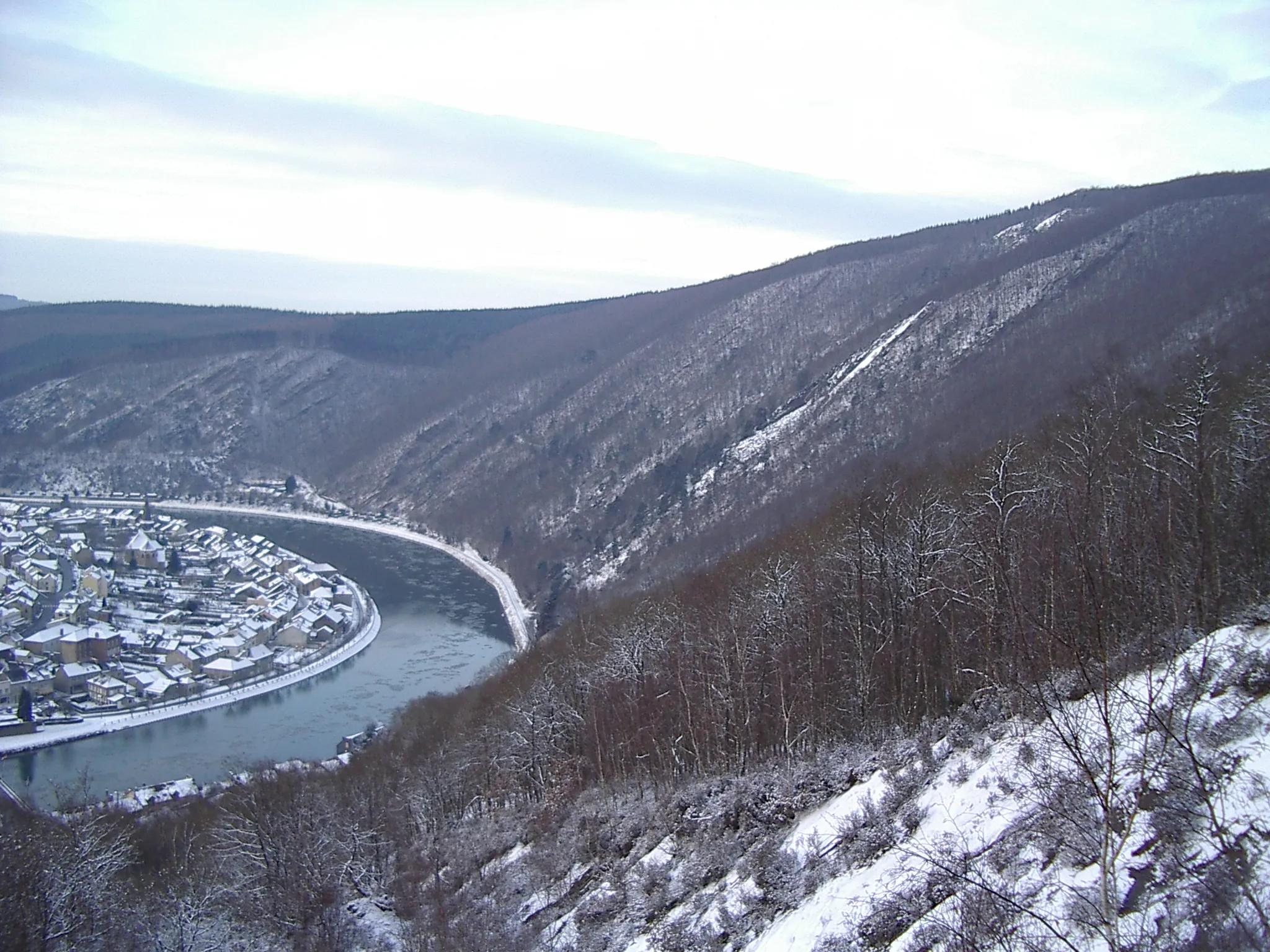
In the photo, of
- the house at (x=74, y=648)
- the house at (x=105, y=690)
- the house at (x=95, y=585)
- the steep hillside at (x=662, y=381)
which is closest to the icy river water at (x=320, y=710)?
the house at (x=105, y=690)

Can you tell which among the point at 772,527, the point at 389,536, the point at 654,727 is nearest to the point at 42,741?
the point at 654,727

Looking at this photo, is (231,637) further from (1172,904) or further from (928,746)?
(1172,904)

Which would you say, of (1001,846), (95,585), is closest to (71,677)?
(95,585)

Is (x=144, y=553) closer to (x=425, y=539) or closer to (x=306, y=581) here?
(x=306, y=581)

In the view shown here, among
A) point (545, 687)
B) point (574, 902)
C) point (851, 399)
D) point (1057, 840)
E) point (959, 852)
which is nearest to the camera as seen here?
point (1057, 840)

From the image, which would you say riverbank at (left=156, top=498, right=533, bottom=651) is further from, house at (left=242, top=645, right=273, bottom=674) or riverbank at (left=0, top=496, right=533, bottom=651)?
house at (left=242, top=645, right=273, bottom=674)

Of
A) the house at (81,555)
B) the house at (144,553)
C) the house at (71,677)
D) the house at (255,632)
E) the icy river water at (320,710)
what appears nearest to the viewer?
the icy river water at (320,710)

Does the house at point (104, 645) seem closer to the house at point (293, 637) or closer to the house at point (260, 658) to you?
the house at point (260, 658)
